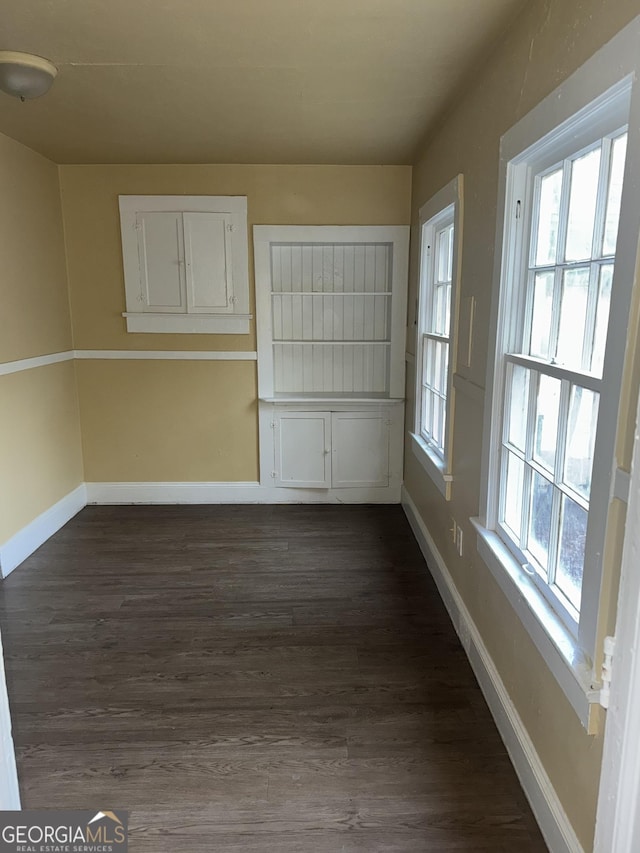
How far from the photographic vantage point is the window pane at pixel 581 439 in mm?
1467

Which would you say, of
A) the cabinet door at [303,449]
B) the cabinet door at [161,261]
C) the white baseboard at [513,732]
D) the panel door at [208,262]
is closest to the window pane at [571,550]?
the white baseboard at [513,732]

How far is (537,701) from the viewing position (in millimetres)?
1677

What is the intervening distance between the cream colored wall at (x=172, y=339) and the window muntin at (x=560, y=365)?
2.35 meters

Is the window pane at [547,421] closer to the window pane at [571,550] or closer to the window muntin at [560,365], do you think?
the window muntin at [560,365]

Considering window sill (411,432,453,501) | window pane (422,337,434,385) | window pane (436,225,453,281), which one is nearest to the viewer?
window sill (411,432,453,501)

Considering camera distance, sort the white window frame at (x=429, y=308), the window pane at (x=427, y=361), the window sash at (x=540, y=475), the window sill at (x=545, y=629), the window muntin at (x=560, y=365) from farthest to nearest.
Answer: the window pane at (x=427, y=361)
the white window frame at (x=429, y=308)
the window sash at (x=540, y=475)
the window muntin at (x=560, y=365)
the window sill at (x=545, y=629)

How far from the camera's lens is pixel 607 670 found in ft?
4.01

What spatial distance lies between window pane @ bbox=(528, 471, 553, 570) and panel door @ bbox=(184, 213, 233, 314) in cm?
282

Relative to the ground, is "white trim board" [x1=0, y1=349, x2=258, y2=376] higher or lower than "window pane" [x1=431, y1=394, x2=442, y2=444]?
higher

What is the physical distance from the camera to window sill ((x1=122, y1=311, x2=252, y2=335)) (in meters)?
4.05

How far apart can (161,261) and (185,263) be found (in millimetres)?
177

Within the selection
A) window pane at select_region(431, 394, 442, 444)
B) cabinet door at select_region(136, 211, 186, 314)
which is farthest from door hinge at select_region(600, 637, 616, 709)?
cabinet door at select_region(136, 211, 186, 314)

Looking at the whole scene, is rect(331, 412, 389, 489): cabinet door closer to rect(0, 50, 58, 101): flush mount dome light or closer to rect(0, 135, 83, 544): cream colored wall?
rect(0, 135, 83, 544): cream colored wall

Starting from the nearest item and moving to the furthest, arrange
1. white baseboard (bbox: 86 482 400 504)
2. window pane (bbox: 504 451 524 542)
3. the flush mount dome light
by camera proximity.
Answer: window pane (bbox: 504 451 524 542) < the flush mount dome light < white baseboard (bbox: 86 482 400 504)
